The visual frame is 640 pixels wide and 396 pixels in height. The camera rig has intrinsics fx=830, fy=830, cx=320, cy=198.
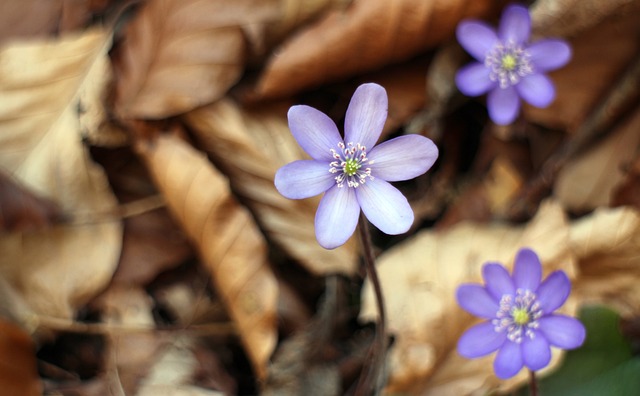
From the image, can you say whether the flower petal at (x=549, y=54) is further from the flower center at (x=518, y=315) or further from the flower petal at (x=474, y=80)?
the flower center at (x=518, y=315)

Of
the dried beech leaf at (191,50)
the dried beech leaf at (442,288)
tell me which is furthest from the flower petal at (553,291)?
the dried beech leaf at (191,50)

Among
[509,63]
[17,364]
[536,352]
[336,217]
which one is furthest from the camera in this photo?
[509,63]

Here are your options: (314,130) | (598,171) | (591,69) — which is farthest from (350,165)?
(591,69)

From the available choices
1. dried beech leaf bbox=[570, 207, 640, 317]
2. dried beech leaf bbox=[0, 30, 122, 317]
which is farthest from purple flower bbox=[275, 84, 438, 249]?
dried beech leaf bbox=[0, 30, 122, 317]

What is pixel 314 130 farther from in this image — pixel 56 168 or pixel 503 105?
pixel 56 168

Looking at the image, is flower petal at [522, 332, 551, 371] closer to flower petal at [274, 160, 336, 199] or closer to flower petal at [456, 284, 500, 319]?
flower petal at [456, 284, 500, 319]

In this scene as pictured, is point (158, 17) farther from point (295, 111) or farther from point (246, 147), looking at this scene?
point (295, 111)
